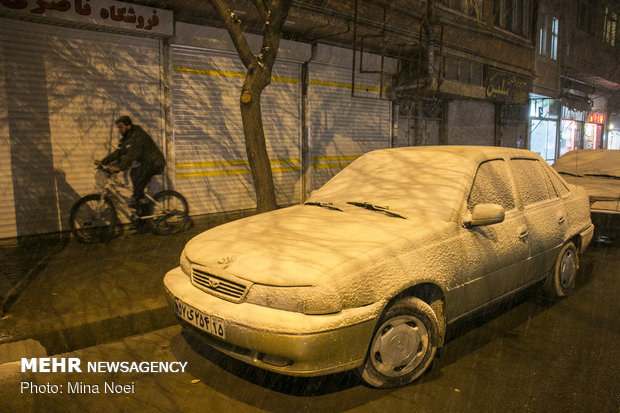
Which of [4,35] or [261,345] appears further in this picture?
[4,35]

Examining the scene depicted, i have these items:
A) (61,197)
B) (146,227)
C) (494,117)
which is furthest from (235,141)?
(494,117)

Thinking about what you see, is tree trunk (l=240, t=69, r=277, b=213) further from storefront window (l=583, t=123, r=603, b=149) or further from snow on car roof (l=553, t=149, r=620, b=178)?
storefront window (l=583, t=123, r=603, b=149)

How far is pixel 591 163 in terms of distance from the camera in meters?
8.59

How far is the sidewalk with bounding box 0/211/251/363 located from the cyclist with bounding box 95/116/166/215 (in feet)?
3.26

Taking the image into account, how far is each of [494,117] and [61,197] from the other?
15.3 m

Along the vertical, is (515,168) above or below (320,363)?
above

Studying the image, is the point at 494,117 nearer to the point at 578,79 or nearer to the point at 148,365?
the point at 578,79

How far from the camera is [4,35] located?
22.2 ft

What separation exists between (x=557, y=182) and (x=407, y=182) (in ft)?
6.66

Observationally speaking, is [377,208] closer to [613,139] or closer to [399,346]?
[399,346]

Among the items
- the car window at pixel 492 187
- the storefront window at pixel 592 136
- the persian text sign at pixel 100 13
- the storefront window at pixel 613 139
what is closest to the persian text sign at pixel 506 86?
the storefront window at pixel 592 136

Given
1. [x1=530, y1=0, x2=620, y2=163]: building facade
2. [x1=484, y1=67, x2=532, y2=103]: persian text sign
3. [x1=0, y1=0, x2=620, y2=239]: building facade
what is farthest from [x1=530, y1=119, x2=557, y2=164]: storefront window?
[x1=0, y1=0, x2=620, y2=239]: building facade

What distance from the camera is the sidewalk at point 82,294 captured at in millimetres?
3900
